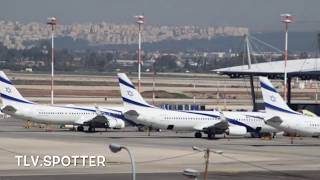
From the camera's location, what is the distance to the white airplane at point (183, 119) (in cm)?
10019

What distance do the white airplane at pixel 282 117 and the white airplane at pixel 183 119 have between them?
12282mm

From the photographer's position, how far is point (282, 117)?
8800 centimetres

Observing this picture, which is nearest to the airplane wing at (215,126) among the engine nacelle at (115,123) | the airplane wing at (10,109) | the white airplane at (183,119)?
the white airplane at (183,119)

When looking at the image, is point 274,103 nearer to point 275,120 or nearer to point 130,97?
point 275,120

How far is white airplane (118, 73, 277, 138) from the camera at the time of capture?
100188 mm

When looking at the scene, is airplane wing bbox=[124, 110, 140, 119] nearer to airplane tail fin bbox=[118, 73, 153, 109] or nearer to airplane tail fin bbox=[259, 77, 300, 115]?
airplane tail fin bbox=[118, 73, 153, 109]

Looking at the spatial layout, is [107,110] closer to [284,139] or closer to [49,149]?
[284,139]

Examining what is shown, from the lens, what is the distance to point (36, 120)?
108500 millimetres

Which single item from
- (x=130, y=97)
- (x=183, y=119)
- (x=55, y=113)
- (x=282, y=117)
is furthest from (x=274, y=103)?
(x=55, y=113)

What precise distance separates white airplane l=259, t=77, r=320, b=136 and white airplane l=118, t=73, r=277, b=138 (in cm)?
1228

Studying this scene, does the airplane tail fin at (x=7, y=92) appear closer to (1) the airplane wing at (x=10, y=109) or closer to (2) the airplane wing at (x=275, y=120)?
(1) the airplane wing at (x=10, y=109)

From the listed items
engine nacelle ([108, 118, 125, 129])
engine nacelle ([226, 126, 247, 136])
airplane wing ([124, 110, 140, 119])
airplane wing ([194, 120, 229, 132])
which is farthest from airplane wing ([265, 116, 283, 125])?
engine nacelle ([108, 118, 125, 129])

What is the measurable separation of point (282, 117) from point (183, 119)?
50.4 feet

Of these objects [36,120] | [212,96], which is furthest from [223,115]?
[212,96]
